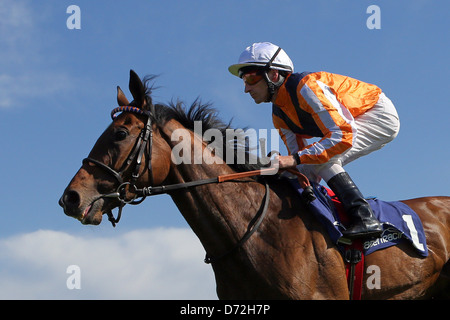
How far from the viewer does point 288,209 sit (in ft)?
17.7

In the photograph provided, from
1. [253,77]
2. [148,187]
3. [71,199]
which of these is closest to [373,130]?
[253,77]

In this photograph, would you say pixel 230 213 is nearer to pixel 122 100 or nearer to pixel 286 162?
pixel 286 162

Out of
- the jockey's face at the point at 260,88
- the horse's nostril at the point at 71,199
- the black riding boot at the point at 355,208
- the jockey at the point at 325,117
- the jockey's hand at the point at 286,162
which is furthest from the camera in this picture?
the jockey's face at the point at 260,88

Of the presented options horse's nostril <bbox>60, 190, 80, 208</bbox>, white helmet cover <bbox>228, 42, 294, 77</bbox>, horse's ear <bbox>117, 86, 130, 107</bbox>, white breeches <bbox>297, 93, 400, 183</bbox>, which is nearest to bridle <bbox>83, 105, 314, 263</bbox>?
horse's nostril <bbox>60, 190, 80, 208</bbox>

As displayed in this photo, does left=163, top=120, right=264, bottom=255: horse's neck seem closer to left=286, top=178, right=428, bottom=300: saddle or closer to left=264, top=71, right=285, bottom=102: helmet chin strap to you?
left=286, top=178, right=428, bottom=300: saddle

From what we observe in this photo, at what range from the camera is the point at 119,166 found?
5176mm

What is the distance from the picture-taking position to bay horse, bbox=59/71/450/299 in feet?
16.4

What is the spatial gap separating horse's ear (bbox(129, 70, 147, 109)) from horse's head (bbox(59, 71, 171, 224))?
1cm

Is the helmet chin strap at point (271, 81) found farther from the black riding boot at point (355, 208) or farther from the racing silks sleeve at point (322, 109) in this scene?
the black riding boot at point (355, 208)

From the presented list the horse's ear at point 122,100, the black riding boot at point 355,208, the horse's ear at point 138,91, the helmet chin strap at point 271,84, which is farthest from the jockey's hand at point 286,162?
the horse's ear at point 122,100

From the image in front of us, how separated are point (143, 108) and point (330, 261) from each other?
2314 millimetres

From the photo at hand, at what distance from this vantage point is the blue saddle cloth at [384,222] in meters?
5.29
